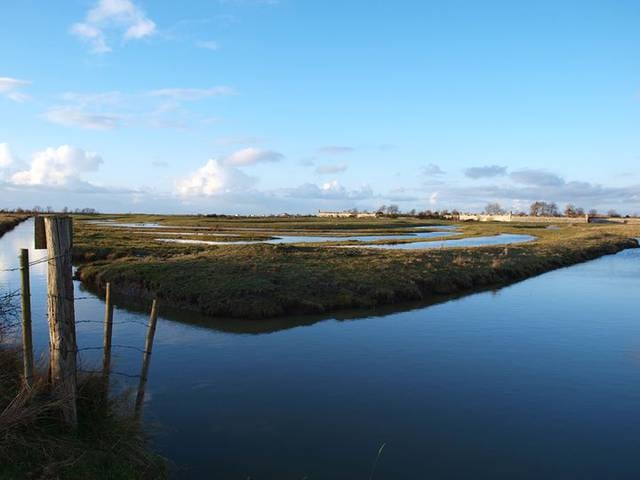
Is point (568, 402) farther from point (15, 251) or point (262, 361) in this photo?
point (15, 251)

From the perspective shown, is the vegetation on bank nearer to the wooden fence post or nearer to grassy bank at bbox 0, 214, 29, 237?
the wooden fence post

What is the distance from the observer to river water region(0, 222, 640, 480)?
12.8 meters

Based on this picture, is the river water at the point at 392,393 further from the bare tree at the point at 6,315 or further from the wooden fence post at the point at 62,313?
the wooden fence post at the point at 62,313

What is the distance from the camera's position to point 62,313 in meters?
11.2

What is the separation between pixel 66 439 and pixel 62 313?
8.19 ft

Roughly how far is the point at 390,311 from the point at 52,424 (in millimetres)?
22404

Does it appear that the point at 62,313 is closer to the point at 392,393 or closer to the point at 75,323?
the point at 75,323

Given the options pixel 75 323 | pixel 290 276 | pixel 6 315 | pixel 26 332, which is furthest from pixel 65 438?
pixel 290 276

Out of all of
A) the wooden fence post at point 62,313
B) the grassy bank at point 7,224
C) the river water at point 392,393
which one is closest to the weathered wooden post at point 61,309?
the wooden fence post at point 62,313

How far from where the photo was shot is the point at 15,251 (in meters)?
58.2

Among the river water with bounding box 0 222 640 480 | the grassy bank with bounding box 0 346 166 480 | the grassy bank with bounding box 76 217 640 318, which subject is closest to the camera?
the grassy bank with bounding box 0 346 166 480

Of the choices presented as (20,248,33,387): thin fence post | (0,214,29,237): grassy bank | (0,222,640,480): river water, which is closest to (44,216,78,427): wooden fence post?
(20,248,33,387): thin fence post

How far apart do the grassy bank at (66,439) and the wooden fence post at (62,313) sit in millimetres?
307

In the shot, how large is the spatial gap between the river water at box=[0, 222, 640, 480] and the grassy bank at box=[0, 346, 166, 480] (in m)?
1.40
